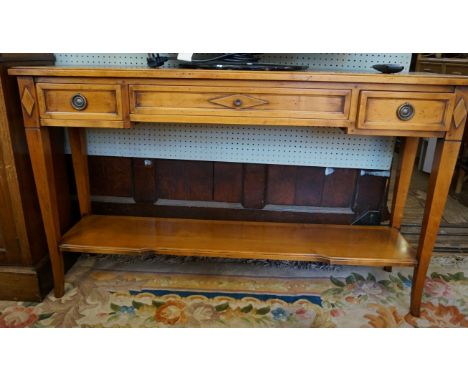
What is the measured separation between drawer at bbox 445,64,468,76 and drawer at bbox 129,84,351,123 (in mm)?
2951

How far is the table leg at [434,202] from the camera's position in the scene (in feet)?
4.32

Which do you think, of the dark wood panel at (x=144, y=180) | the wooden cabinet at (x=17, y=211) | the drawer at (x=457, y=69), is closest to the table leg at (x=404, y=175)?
the dark wood panel at (x=144, y=180)

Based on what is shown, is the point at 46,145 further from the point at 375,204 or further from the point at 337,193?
the point at 375,204

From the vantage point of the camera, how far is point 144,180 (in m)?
2.01

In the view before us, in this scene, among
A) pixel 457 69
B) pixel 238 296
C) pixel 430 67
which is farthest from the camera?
pixel 430 67

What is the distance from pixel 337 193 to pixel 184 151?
86 cm

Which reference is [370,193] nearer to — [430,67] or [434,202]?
[434,202]

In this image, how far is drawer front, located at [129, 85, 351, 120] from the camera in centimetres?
128

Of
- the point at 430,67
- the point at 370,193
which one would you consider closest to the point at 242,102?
the point at 370,193

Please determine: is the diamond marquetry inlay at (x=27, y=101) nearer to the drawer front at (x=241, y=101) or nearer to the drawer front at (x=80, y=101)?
the drawer front at (x=80, y=101)

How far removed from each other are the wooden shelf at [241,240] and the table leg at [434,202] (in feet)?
0.22

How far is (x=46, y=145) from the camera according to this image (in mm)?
1433

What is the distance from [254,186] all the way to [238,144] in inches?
10.1

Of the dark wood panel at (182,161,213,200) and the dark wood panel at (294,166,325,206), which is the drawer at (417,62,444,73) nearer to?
the dark wood panel at (294,166,325,206)
